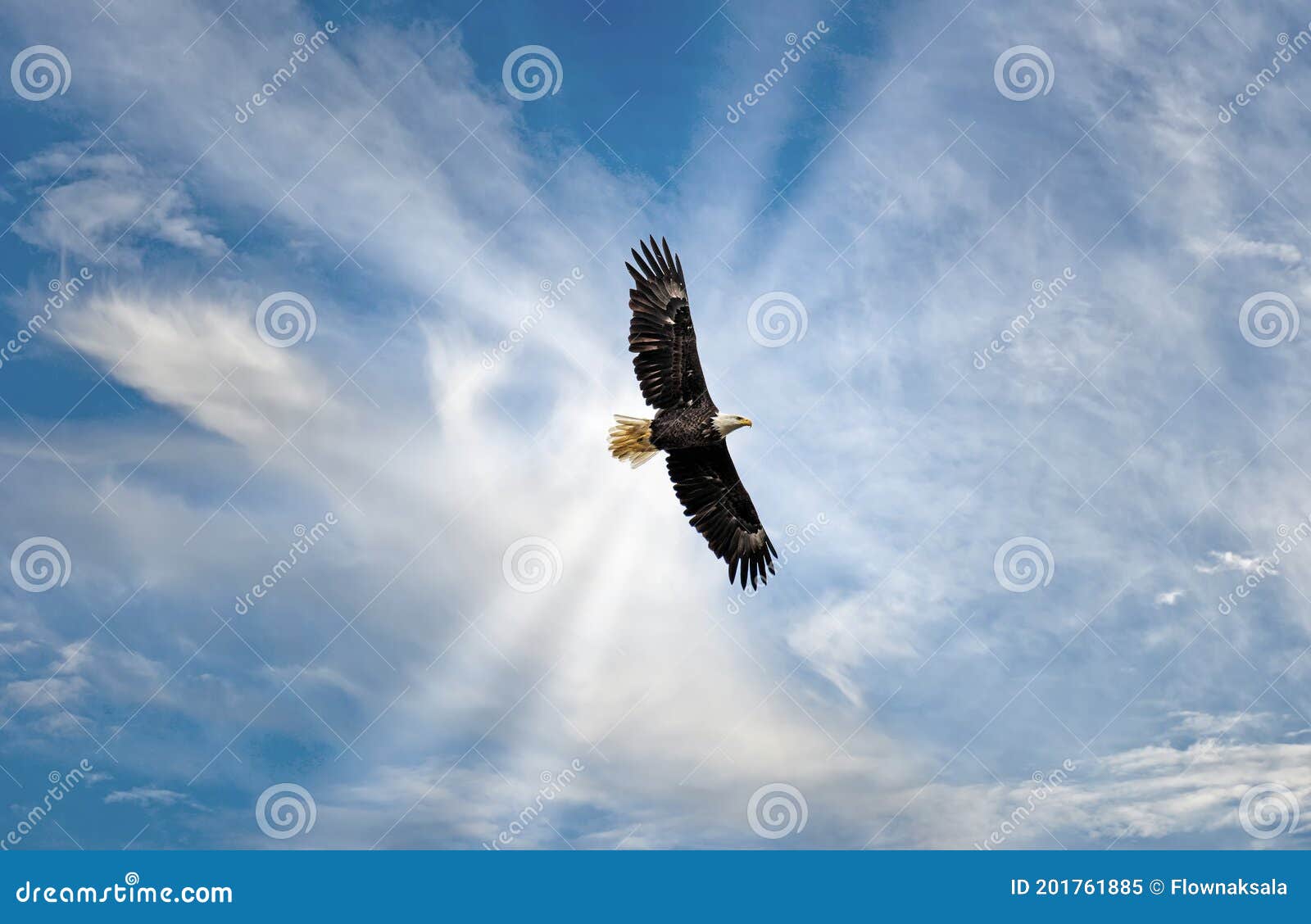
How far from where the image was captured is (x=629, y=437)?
2980 cm

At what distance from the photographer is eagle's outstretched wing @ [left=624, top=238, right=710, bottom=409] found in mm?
29234

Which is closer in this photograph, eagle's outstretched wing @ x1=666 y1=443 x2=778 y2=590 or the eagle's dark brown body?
the eagle's dark brown body

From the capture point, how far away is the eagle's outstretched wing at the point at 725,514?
30906 millimetres

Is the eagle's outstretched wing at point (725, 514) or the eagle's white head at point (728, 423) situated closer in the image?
the eagle's white head at point (728, 423)

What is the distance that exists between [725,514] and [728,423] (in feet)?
10.7

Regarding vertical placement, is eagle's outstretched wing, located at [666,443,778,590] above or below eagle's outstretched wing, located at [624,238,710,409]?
below

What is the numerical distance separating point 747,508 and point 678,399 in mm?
3803

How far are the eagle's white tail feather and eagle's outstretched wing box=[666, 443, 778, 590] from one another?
4.24 feet

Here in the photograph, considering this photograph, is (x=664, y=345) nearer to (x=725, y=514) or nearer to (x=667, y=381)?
(x=667, y=381)

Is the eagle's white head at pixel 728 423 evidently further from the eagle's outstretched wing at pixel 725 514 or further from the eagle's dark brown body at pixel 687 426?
the eagle's outstretched wing at pixel 725 514

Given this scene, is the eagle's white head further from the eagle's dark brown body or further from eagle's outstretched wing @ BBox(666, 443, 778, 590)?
eagle's outstretched wing @ BBox(666, 443, 778, 590)

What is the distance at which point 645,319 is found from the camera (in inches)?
1153

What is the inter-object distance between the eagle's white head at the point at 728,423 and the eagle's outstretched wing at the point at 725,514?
5.77ft
